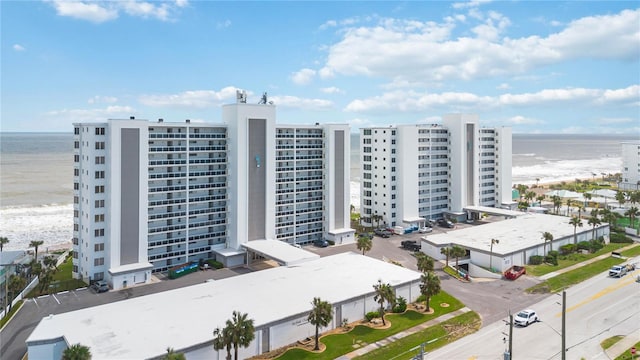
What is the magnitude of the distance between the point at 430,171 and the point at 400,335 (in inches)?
2281

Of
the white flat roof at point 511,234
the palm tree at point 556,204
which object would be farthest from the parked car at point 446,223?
the palm tree at point 556,204

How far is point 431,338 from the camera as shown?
3934cm

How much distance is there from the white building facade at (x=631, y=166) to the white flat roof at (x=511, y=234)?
74.8 m

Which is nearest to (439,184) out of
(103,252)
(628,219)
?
(628,219)

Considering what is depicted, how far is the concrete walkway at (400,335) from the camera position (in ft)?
121

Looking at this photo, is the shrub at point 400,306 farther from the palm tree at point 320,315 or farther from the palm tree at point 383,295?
the palm tree at point 320,315

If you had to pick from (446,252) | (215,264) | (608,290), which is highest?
(446,252)

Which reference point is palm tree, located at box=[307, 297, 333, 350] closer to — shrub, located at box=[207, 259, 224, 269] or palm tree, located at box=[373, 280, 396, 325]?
palm tree, located at box=[373, 280, 396, 325]

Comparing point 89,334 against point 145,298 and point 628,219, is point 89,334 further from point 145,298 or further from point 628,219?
point 628,219

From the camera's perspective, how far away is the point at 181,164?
201ft

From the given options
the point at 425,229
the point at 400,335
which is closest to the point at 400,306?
the point at 400,335

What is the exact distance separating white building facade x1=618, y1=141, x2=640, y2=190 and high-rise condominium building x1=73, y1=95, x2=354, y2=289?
360 feet

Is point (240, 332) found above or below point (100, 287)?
above

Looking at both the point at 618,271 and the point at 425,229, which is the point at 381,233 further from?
the point at 618,271
